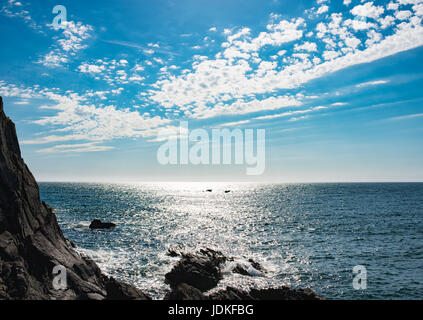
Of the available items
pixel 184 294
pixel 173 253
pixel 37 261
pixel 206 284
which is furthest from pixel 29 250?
pixel 173 253

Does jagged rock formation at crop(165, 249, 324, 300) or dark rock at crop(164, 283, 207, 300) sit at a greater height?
dark rock at crop(164, 283, 207, 300)

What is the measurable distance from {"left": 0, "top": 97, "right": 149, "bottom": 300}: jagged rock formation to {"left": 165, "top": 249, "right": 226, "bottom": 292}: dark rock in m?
6.95

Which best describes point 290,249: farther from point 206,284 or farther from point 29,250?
point 29,250

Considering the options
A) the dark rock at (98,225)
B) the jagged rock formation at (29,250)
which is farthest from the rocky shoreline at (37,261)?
the dark rock at (98,225)

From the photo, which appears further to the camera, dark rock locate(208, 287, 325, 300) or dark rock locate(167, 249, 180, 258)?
dark rock locate(167, 249, 180, 258)

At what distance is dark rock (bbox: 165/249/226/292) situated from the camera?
88.8 feet

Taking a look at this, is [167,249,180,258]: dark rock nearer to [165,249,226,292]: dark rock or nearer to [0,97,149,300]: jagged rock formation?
[165,249,226,292]: dark rock

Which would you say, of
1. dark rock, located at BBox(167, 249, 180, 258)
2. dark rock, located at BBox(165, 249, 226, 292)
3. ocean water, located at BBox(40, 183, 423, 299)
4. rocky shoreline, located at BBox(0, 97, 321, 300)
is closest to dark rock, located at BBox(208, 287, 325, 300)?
rocky shoreline, located at BBox(0, 97, 321, 300)

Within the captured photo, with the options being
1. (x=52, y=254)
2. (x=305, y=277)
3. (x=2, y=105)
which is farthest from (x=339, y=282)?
(x=2, y=105)

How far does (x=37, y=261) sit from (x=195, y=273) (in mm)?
14941

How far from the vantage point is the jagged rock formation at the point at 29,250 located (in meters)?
18.1

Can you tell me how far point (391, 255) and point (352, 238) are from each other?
10.2 m

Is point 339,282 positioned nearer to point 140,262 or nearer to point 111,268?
point 140,262
